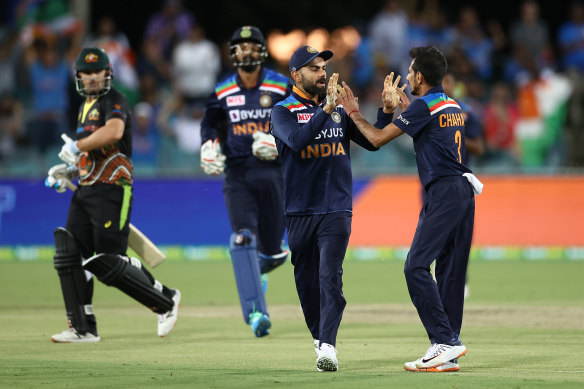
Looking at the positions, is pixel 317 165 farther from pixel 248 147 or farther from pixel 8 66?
pixel 8 66

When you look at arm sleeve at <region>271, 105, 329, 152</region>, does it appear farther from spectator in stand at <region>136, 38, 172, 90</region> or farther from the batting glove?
spectator in stand at <region>136, 38, 172, 90</region>

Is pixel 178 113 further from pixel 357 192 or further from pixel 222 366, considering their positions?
pixel 222 366

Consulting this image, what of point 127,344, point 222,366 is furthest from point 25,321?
point 222,366

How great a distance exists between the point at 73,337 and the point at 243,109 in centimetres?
279

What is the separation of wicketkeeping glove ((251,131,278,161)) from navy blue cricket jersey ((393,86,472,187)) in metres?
2.72

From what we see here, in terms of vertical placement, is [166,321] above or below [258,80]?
below

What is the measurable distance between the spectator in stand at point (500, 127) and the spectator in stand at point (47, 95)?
7.44m

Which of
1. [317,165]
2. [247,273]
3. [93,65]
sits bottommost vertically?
[247,273]

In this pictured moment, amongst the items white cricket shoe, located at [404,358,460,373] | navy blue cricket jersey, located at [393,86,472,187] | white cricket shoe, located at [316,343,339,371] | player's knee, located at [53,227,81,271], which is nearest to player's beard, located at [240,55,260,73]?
player's knee, located at [53,227,81,271]

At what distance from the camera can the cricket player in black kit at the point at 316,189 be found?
7.96 metres

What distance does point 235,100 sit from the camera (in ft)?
35.3

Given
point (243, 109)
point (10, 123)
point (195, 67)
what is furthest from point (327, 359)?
point (195, 67)

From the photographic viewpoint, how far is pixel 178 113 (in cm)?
1967

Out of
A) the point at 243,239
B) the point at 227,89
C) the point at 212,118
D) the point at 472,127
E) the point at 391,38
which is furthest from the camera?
the point at 391,38
